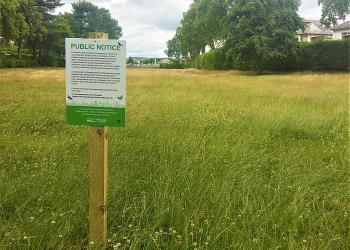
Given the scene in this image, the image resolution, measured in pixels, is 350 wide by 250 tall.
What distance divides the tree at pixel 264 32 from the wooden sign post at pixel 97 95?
35.1 meters

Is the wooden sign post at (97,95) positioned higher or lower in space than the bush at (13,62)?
lower

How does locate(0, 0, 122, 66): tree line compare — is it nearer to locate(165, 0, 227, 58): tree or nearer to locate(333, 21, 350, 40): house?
locate(165, 0, 227, 58): tree

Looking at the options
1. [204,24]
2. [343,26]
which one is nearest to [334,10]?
[343,26]

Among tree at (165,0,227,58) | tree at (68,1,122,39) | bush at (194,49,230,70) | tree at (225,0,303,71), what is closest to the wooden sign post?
tree at (225,0,303,71)

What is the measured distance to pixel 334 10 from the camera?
53.3 metres

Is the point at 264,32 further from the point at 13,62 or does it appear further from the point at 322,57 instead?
the point at 13,62

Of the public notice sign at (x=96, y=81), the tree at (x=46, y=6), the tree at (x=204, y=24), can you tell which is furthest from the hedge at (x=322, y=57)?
the tree at (x=46, y=6)

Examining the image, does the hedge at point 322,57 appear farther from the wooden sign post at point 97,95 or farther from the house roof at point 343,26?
the wooden sign post at point 97,95

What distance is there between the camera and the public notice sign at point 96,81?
10.00 feet

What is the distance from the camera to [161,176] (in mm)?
4578

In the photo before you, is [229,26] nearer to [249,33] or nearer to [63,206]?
[249,33]

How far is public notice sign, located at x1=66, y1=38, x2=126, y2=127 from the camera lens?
305 cm

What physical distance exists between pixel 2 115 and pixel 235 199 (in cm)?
730

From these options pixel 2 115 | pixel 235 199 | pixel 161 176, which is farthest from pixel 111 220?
pixel 2 115
